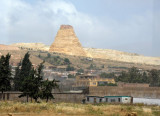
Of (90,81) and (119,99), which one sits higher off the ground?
(90,81)

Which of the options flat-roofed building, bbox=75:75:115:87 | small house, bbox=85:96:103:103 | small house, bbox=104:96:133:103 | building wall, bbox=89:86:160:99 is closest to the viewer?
small house, bbox=104:96:133:103

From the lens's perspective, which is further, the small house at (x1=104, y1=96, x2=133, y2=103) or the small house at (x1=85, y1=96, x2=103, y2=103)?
the small house at (x1=85, y1=96, x2=103, y2=103)

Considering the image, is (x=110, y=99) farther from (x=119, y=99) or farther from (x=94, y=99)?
(x=94, y=99)

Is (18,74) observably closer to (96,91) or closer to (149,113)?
(96,91)

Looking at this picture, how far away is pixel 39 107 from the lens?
122 feet

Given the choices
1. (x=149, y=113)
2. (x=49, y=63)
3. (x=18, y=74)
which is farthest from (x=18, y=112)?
(x=49, y=63)

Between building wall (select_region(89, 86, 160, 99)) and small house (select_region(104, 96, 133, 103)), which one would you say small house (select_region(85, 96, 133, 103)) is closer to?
small house (select_region(104, 96, 133, 103))

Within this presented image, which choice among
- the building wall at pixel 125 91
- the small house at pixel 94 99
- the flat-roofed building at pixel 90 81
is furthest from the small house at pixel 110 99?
the flat-roofed building at pixel 90 81

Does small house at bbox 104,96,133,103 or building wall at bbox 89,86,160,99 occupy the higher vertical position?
building wall at bbox 89,86,160,99

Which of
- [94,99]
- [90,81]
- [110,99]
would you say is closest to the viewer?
[94,99]

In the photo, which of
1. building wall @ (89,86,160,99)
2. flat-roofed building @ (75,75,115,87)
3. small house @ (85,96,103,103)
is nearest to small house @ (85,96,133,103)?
small house @ (85,96,103,103)

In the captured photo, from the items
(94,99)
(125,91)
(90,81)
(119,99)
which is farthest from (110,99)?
(90,81)

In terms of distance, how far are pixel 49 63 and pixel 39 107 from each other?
9895 centimetres

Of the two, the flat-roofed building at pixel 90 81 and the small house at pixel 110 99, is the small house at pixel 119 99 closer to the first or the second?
the small house at pixel 110 99
